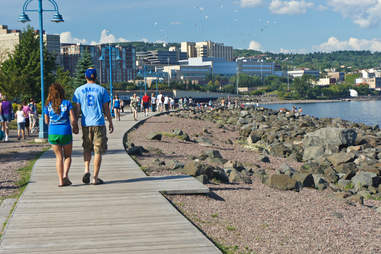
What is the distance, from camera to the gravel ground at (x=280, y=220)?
6757 millimetres

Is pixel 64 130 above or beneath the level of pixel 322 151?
above

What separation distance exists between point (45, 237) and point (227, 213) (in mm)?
3227

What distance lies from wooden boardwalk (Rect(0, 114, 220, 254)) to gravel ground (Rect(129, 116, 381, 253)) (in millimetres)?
521

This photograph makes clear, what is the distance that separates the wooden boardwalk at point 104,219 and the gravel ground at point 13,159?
54cm

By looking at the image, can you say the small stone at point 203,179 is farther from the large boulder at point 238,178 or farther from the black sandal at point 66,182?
the black sandal at point 66,182

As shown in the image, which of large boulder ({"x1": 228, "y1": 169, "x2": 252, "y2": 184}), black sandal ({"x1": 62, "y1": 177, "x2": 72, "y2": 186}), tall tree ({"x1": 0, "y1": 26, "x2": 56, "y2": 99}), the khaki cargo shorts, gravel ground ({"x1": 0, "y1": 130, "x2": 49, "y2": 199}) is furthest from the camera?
tall tree ({"x1": 0, "y1": 26, "x2": 56, "y2": 99})

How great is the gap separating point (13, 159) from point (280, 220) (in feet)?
28.3

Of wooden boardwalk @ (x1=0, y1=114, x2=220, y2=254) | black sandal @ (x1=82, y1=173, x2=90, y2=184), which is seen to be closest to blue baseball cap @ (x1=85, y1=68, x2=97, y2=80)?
black sandal @ (x1=82, y1=173, x2=90, y2=184)

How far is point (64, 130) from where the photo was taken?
28.5ft

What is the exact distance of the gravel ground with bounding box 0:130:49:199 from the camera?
9.85 m

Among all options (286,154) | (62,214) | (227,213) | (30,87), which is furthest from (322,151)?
(30,87)

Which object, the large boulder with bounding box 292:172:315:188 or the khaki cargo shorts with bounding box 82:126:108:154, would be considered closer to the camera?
the khaki cargo shorts with bounding box 82:126:108:154

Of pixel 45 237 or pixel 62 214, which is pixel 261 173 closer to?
pixel 62 214

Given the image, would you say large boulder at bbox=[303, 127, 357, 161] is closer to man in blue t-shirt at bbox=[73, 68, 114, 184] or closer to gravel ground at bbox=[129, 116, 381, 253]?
gravel ground at bbox=[129, 116, 381, 253]
